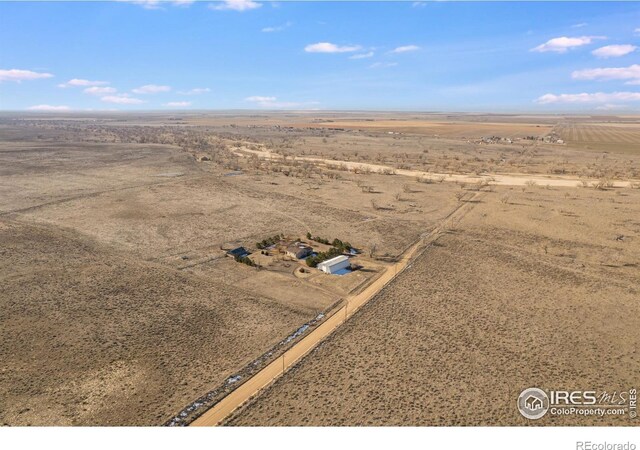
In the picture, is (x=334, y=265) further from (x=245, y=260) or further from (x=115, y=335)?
(x=115, y=335)

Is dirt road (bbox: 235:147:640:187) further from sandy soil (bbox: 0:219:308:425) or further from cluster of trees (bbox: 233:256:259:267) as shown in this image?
sandy soil (bbox: 0:219:308:425)

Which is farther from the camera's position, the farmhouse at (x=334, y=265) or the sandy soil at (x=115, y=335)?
the farmhouse at (x=334, y=265)

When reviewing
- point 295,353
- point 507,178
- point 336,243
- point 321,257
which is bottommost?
point 295,353

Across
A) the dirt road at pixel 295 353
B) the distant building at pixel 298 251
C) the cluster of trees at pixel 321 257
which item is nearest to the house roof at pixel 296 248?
the distant building at pixel 298 251

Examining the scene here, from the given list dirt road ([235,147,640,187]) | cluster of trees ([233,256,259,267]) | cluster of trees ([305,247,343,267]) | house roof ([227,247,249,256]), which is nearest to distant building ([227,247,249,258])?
house roof ([227,247,249,256])

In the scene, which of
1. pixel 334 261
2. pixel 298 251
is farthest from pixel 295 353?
pixel 298 251

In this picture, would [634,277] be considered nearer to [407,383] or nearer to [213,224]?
[407,383]

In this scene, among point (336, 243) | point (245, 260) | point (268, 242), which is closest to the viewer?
point (245, 260)

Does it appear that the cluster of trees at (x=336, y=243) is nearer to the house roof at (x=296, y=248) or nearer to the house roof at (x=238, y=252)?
the house roof at (x=296, y=248)
